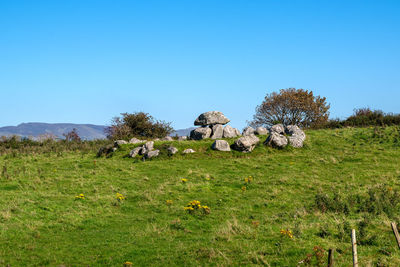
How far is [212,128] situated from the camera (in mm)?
40656

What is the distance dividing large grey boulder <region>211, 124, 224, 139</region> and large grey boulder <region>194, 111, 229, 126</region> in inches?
36.2

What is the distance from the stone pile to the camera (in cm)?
3962

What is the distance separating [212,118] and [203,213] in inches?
990

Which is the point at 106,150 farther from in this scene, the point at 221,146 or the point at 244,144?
the point at 244,144

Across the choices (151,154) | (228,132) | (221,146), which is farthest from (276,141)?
(151,154)

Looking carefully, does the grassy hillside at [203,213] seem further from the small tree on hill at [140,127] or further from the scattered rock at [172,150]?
the small tree on hill at [140,127]

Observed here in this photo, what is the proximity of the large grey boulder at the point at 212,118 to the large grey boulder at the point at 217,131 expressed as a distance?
92 cm

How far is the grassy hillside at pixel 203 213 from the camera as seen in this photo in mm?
11352

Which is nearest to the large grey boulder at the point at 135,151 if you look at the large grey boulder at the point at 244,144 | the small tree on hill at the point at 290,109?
the large grey boulder at the point at 244,144

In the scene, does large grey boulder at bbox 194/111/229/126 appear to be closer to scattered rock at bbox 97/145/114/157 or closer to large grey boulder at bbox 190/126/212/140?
large grey boulder at bbox 190/126/212/140

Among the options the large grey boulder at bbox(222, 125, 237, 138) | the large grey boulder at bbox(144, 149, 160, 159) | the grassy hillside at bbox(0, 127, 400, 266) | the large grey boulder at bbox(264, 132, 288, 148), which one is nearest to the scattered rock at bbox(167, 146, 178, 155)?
the grassy hillside at bbox(0, 127, 400, 266)

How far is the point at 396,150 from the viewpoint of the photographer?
111 feet

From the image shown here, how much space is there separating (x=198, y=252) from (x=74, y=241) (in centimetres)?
516

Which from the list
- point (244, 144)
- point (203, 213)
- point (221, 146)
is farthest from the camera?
point (221, 146)
